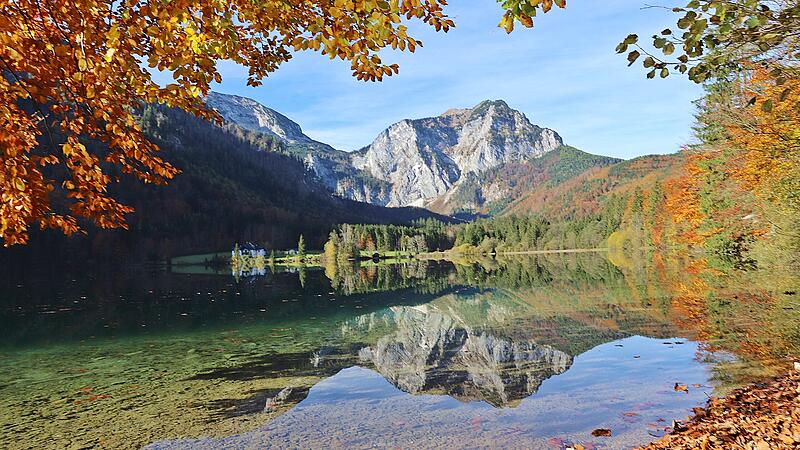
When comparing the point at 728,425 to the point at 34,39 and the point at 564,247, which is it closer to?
the point at 34,39

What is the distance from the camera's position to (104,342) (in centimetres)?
2336

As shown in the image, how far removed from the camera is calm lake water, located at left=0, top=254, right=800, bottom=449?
10.0 metres

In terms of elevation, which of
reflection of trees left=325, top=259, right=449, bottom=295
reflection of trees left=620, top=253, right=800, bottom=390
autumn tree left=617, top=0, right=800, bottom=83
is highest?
autumn tree left=617, top=0, right=800, bottom=83

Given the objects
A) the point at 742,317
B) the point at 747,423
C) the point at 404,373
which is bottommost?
the point at 404,373

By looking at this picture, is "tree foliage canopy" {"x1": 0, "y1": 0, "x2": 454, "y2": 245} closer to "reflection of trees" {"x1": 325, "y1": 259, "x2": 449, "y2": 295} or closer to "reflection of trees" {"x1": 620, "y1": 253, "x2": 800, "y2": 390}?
"reflection of trees" {"x1": 620, "y1": 253, "x2": 800, "y2": 390}

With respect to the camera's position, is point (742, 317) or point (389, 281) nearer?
point (742, 317)

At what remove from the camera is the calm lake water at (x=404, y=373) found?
1002 cm

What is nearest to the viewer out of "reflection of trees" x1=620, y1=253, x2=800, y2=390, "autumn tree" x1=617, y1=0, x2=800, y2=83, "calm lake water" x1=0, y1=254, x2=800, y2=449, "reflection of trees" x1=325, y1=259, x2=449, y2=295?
"autumn tree" x1=617, y1=0, x2=800, y2=83

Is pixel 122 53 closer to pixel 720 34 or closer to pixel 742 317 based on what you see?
pixel 720 34

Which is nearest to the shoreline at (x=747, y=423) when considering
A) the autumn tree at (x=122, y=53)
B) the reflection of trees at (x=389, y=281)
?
the autumn tree at (x=122, y=53)

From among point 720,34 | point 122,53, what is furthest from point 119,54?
point 720,34

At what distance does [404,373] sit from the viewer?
14.9 meters

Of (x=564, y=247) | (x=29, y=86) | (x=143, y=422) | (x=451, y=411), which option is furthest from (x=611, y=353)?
(x=564, y=247)

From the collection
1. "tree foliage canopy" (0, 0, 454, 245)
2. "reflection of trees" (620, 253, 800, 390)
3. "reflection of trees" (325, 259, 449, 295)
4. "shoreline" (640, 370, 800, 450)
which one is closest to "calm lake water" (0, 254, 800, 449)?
"reflection of trees" (620, 253, 800, 390)
